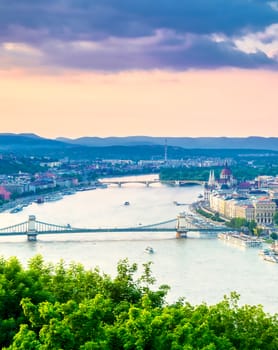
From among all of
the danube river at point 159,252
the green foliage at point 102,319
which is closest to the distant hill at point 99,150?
the danube river at point 159,252

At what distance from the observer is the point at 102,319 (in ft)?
15.5

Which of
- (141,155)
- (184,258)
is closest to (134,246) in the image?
(184,258)

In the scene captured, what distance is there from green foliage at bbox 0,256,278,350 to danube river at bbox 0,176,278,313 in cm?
409

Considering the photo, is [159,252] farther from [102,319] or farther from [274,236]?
[102,319]

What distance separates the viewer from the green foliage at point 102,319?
4.02 meters

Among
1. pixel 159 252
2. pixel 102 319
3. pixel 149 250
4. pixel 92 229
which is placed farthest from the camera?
pixel 92 229

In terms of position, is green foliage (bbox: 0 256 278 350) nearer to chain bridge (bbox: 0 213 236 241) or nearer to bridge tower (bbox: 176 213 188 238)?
chain bridge (bbox: 0 213 236 241)

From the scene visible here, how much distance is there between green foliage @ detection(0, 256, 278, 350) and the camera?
4.02m

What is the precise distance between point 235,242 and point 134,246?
197cm

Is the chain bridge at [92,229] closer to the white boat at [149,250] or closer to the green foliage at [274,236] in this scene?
the green foliage at [274,236]

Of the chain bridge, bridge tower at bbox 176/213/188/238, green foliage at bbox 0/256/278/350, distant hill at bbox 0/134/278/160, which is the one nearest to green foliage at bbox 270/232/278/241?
the chain bridge

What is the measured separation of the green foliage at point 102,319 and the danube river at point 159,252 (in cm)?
409

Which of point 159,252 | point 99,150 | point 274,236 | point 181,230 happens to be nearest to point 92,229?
point 181,230

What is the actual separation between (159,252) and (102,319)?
1000 cm
